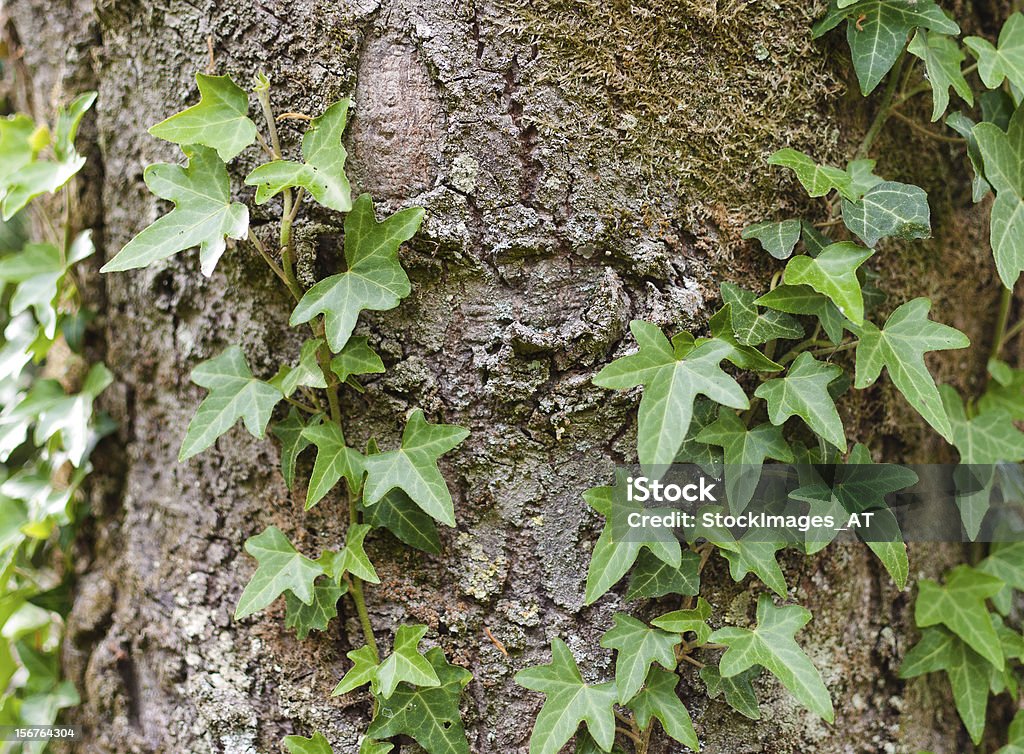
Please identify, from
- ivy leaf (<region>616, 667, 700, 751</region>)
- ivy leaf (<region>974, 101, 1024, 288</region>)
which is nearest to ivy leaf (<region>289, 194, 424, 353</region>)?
ivy leaf (<region>616, 667, 700, 751</region>)

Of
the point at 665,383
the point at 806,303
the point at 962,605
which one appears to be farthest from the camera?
the point at 962,605

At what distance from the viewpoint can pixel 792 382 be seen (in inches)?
36.5

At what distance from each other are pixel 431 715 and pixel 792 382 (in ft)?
2.22

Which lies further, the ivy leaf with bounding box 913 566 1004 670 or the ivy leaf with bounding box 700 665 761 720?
the ivy leaf with bounding box 913 566 1004 670

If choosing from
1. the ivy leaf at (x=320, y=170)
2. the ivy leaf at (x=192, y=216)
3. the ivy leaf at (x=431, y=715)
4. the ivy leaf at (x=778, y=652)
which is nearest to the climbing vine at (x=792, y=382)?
the ivy leaf at (x=778, y=652)

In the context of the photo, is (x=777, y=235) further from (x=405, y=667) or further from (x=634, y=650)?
(x=405, y=667)

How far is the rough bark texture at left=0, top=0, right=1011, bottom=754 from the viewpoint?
950 mm

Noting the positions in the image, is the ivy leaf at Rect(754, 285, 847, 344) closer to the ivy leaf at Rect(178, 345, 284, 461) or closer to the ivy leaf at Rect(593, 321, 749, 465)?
the ivy leaf at Rect(593, 321, 749, 465)

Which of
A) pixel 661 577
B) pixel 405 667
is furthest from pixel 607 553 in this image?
pixel 405 667

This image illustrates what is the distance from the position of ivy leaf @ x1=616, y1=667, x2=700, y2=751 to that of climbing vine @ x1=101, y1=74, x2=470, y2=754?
252 millimetres

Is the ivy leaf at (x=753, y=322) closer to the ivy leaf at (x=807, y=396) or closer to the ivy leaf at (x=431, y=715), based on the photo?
the ivy leaf at (x=807, y=396)

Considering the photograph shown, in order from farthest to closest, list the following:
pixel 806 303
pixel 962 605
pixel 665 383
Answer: pixel 962 605 < pixel 806 303 < pixel 665 383

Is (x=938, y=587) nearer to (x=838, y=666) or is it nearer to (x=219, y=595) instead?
(x=838, y=666)

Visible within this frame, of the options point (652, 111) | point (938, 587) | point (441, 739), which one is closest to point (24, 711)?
point (441, 739)
